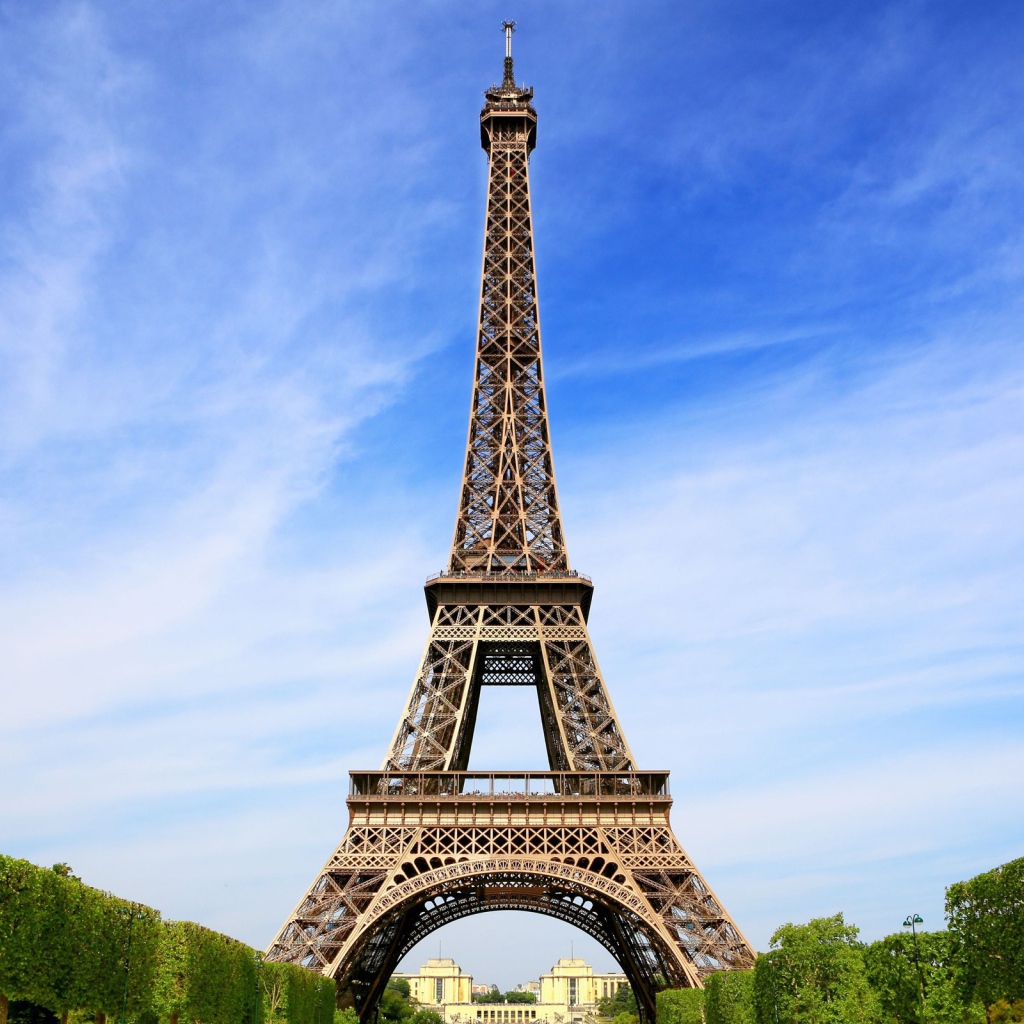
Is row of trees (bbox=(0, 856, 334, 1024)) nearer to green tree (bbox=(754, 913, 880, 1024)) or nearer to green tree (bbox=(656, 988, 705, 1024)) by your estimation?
green tree (bbox=(656, 988, 705, 1024))

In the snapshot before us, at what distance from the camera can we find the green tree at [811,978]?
111 feet

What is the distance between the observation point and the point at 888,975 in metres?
31.8

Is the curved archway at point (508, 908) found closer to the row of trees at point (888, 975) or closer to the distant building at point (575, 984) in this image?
the row of trees at point (888, 975)

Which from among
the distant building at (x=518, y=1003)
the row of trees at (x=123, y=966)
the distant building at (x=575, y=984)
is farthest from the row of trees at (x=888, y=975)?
the distant building at (x=575, y=984)

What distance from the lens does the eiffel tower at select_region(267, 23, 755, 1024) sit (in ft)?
134

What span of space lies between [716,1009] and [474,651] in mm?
17853

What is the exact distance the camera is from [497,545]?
5109cm

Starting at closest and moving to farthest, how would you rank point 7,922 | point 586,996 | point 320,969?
point 7,922
point 320,969
point 586,996

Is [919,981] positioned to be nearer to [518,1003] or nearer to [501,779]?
[501,779]

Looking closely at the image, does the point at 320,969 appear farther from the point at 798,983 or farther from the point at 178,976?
the point at 798,983

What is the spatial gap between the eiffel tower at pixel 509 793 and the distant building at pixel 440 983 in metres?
139

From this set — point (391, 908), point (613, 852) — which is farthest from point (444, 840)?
point (613, 852)

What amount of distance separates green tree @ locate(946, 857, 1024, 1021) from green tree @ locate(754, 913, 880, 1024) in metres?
6.08

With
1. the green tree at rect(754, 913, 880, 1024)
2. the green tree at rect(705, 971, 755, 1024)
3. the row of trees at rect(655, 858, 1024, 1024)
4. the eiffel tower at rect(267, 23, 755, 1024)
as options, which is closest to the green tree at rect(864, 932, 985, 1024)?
the row of trees at rect(655, 858, 1024, 1024)
